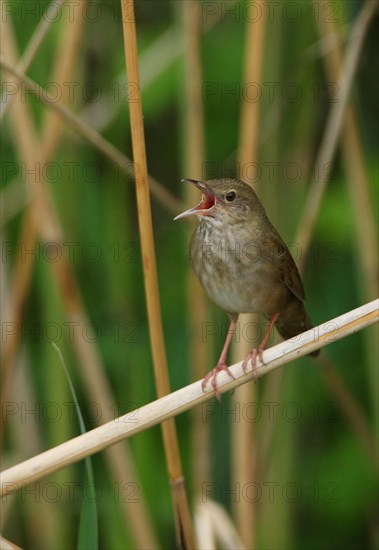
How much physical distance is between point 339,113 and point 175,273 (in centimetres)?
135

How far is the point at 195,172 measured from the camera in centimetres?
379

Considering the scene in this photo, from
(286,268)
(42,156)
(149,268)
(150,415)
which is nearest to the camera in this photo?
(150,415)

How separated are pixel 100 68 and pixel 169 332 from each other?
1.51 meters

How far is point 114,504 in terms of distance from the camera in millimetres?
4090

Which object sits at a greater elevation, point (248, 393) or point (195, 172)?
point (195, 172)

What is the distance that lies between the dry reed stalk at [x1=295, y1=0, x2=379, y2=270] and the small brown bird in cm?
13

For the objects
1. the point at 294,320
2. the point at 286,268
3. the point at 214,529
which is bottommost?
the point at 214,529

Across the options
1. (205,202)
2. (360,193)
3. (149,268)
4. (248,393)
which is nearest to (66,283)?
(205,202)

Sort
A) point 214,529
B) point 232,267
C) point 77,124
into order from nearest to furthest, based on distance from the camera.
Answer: point 77,124, point 214,529, point 232,267

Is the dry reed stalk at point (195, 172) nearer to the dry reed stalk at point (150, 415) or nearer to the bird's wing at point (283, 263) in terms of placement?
the bird's wing at point (283, 263)

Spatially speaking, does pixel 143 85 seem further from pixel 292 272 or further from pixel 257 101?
pixel 292 272

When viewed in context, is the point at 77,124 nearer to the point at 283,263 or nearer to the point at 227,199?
the point at 227,199

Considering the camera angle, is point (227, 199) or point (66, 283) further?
point (66, 283)

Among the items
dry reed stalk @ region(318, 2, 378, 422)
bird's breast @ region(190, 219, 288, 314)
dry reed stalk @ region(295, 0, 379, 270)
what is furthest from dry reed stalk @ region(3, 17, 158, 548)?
dry reed stalk @ region(318, 2, 378, 422)
